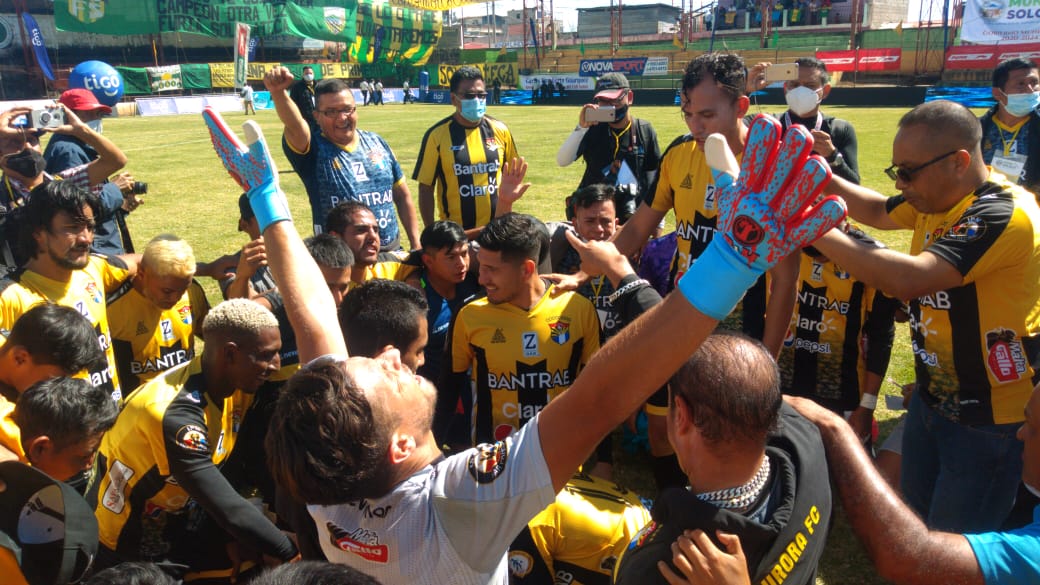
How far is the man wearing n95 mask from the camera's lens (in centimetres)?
500

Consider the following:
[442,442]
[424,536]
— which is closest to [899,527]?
[424,536]

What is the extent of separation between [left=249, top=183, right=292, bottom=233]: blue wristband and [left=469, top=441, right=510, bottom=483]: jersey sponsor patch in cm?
118

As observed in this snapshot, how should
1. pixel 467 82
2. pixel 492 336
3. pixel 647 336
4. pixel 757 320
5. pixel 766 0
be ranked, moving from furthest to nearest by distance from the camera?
1. pixel 766 0
2. pixel 467 82
3. pixel 757 320
4. pixel 492 336
5. pixel 647 336

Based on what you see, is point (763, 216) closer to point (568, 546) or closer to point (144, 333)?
point (568, 546)

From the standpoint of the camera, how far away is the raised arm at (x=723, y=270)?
4.98 ft

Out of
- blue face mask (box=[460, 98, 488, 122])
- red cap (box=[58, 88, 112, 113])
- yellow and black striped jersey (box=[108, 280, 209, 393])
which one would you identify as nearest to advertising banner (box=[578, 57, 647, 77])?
blue face mask (box=[460, 98, 488, 122])

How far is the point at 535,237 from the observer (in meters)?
4.07

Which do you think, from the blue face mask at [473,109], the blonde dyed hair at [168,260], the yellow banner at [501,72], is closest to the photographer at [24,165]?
the blonde dyed hair at [168,260]

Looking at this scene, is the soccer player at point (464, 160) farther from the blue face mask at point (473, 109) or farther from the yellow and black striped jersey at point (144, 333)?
the yellow and black striped jersey at point (144, 333)

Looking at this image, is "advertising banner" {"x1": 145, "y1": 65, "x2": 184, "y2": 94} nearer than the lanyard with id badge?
No

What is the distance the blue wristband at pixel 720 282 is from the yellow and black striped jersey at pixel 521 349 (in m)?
2.48

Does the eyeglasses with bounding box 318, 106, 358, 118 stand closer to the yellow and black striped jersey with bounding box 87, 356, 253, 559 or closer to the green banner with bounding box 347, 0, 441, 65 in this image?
the yellow and black striped jersey with bounding box 87, 356, 253, 559

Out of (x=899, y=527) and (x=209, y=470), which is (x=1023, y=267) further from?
(x=209, y=470)

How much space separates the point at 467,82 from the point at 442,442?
399 centimetres
